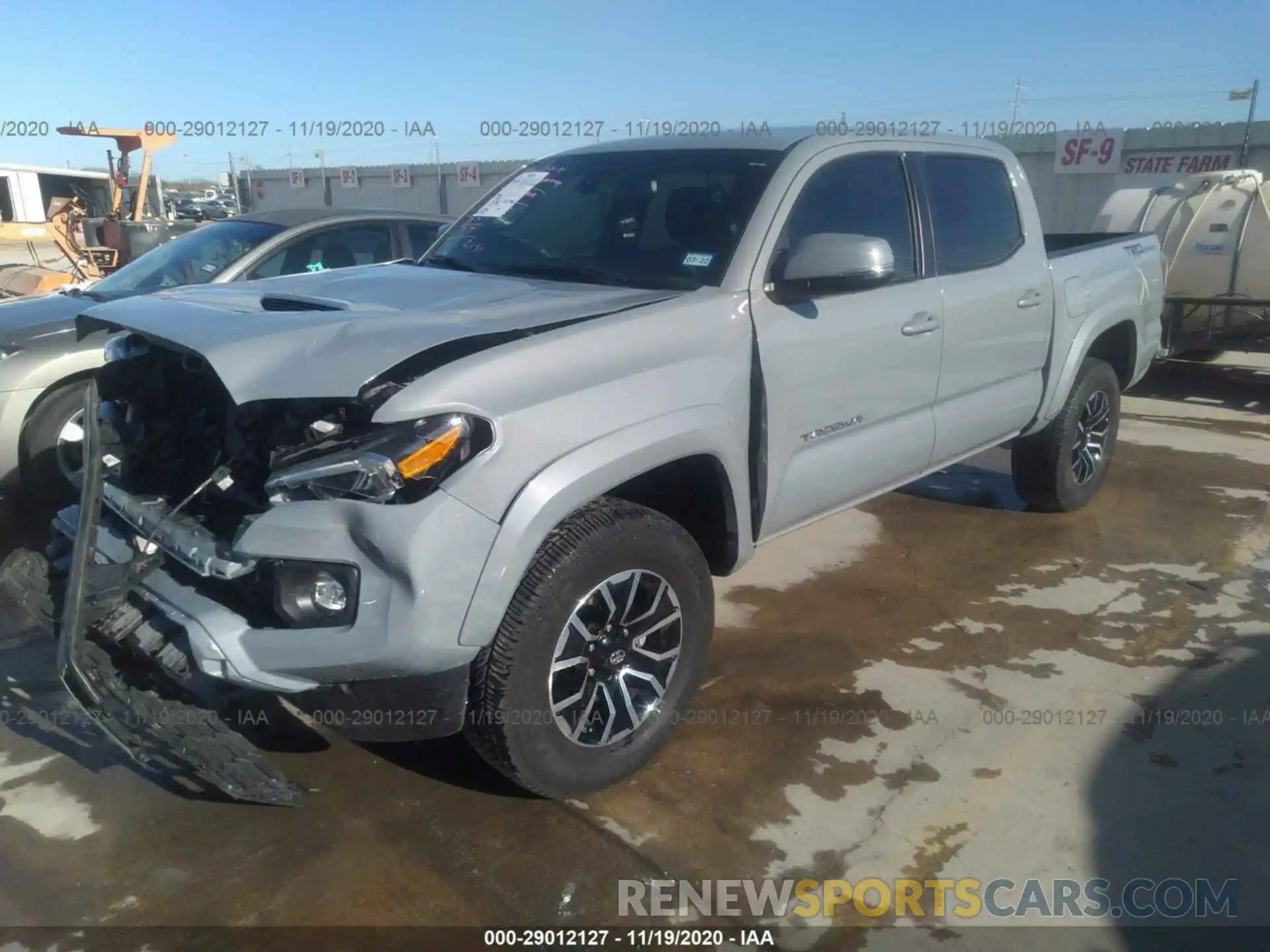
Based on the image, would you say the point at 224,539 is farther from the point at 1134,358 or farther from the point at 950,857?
the point at 1134,358

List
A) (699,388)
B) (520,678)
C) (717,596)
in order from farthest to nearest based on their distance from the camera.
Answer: (717,596)
(699,388)
(520,678)

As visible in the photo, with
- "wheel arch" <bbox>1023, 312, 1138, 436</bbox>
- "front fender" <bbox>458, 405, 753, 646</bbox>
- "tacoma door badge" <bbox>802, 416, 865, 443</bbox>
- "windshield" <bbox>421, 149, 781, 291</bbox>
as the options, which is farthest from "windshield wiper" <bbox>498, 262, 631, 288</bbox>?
"wheel arch" <bbox>1023, 312, 1138, 436</bbox>

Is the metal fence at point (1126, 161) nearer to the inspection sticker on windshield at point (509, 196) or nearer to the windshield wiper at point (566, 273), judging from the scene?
the inspection sticker on windshield at point (509, 196)

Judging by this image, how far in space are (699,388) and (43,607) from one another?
6.57 feet

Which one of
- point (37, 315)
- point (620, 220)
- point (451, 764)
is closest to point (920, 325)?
point (620, 220)

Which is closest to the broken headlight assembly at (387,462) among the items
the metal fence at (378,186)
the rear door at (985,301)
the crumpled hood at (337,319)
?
the crumpled hood at (337,319)

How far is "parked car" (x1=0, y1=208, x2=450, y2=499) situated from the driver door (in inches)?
102

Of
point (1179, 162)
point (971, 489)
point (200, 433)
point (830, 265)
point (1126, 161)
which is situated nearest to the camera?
point (200, 433)

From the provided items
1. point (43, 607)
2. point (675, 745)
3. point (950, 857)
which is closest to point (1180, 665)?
point (950, 857)

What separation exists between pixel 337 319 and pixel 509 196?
1.61 m

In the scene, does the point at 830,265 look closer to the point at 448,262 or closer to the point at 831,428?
the point at 831,428

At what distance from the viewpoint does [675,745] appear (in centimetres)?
333

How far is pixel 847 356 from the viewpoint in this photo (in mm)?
3561

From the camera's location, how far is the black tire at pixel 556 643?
102 inches
